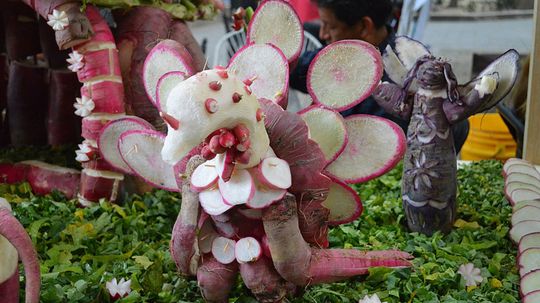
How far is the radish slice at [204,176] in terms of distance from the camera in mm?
909

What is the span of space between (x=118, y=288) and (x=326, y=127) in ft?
1.38

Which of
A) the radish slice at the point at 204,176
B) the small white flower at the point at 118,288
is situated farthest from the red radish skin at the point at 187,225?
the small white flower at the point at 118,288

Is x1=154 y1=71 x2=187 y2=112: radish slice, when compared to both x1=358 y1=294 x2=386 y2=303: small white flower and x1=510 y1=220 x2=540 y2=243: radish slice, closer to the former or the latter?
x1=358 y1=294 x2=386 y2=303: small white flower

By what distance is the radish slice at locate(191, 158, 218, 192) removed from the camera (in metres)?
0.91

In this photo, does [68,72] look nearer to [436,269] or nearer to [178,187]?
[178,187]

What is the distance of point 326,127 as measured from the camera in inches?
38.0

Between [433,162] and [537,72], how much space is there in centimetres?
50

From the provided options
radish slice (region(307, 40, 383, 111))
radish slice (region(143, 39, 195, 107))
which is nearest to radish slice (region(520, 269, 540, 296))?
radish slice (region(307, 40, 383, 111))

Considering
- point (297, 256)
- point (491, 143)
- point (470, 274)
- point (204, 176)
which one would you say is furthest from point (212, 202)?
point (491, 143)

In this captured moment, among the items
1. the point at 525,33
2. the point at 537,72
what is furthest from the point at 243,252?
the point at 525,33

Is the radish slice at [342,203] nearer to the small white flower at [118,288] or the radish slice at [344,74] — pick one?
the radish slice at [344,74]

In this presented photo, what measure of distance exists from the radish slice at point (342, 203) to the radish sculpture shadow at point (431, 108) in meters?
0.28

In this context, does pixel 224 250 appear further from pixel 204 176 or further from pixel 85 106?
pixel 85 106

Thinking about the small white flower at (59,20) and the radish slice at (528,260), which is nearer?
the radish slice at (528,260)
